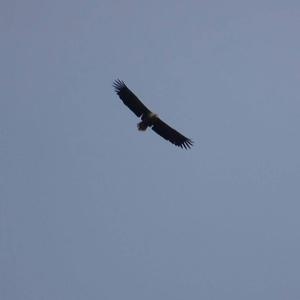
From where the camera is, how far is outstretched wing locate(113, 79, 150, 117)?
34.2 meters

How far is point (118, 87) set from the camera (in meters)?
34.3

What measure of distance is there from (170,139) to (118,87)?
2806mm

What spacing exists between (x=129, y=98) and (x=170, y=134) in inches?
82.8

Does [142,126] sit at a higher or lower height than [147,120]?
lower

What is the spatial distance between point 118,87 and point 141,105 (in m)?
1.06

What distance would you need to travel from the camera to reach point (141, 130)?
34625 mm

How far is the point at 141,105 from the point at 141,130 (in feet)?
3.10

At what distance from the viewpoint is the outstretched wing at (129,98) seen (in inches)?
1348

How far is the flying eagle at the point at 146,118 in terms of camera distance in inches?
1350

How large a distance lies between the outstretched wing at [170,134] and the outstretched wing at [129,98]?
2.28 feet

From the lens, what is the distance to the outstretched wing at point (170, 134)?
114 feet

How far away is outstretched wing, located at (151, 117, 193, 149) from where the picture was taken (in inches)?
1368

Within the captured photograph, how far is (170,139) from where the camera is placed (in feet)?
115

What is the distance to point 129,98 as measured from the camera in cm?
3434
